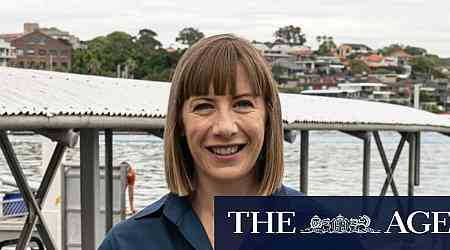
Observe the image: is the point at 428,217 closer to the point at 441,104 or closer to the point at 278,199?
the point at 278,199

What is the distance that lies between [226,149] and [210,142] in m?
0.05

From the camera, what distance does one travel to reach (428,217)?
2.51 meters

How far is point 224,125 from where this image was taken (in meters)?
2.59

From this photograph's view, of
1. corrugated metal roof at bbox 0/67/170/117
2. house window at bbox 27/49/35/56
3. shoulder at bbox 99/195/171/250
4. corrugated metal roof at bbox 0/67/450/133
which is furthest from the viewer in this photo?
house window at bbox 27/49/35/56

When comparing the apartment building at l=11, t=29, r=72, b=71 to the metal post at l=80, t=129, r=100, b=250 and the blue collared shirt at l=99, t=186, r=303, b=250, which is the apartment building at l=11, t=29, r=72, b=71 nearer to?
the metal post at l=80, t=129, r=100, b=250

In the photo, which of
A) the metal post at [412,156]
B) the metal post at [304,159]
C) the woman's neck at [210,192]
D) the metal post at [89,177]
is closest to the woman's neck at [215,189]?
the woman's neck at [210,192]

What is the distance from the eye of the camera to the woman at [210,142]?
259 centimetres

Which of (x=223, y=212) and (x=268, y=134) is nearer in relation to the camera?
(x=223, y=212)

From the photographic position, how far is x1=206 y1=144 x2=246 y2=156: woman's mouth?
262 cm

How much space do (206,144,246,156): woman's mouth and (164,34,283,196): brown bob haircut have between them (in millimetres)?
120

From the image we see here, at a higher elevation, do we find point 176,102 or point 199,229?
point 176,102

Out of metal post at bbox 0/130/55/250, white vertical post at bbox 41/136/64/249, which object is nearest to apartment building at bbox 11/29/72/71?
white vertical post at bbox 41/136/64/249

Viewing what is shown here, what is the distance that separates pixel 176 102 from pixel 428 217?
77cm

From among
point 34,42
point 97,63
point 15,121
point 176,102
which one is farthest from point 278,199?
point 34,42
